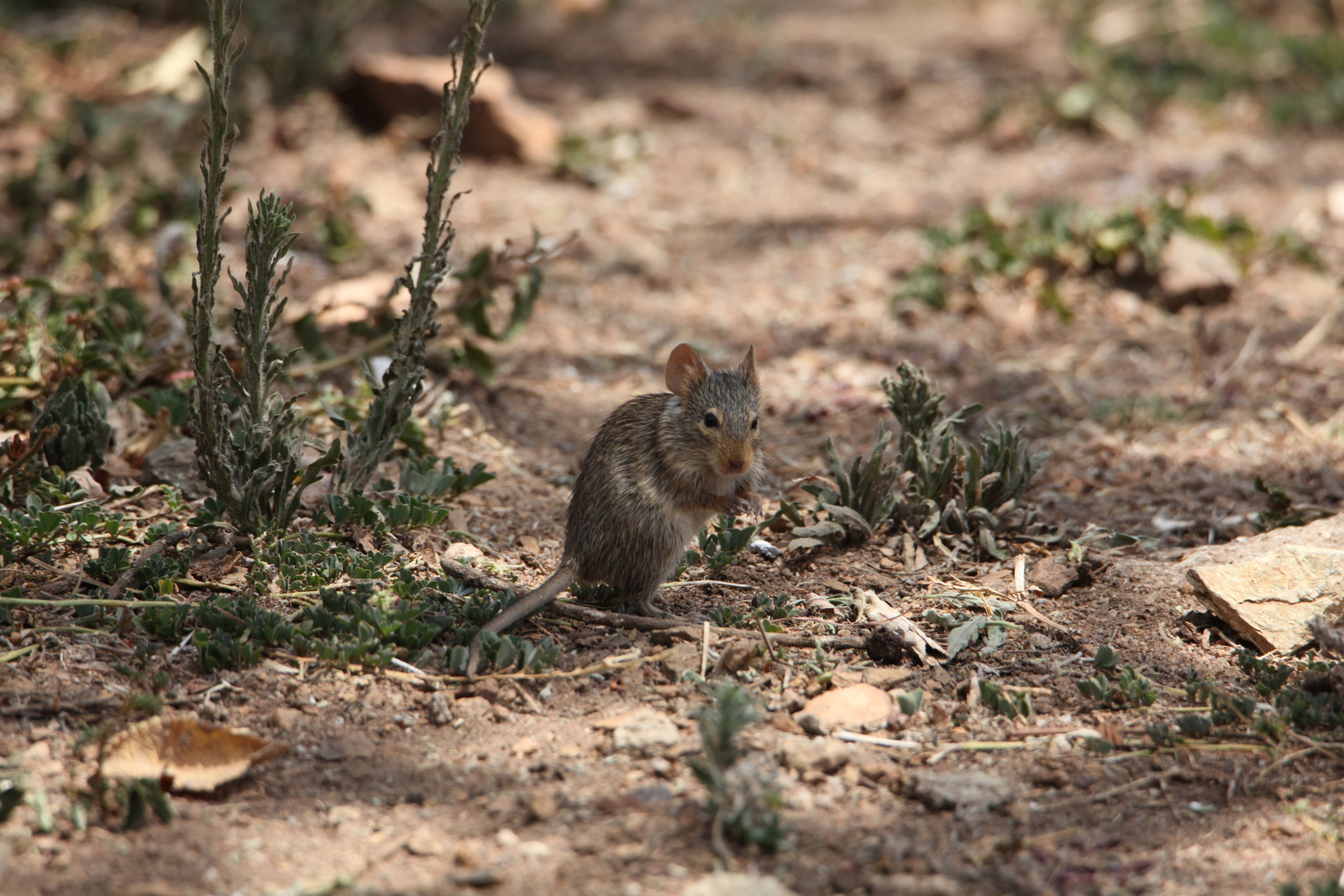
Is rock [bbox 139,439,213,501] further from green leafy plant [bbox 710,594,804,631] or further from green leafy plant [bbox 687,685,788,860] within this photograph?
green leafy plant [bbox 687,685,788,860]

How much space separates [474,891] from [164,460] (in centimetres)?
238

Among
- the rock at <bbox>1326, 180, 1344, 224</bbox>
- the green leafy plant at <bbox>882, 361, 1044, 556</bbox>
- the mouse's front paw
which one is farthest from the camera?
the rock at <bbox>1326, 180, 1344, 224</bbox>

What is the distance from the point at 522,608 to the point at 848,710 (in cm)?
93

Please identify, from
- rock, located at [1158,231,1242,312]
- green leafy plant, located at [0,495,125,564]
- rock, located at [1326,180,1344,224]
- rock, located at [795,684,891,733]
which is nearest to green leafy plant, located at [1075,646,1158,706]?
rock, located at [795,684,891,733]

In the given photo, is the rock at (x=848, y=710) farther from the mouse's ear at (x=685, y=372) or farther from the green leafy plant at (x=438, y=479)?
the green leafy plant at (x=438, y=479)

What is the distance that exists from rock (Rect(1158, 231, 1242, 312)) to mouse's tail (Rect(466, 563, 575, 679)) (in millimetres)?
4213

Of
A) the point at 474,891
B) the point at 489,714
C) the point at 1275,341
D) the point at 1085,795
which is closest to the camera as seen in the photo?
the point at 474,891

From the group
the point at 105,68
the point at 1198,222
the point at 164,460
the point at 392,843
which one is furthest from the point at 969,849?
the point at 105,68

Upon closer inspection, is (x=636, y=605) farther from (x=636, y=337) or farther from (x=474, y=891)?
(x=636, y=337)

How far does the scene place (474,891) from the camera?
8.03 feet

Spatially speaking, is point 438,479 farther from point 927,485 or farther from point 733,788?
point 733,788

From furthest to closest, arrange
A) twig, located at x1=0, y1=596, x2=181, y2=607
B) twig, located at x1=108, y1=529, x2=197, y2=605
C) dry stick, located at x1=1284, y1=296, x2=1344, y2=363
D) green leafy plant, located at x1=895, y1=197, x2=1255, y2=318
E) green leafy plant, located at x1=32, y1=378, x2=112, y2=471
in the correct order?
green leafy plant, located at x1=895, y1=197, x2=1255, y2=318 → dry stick, located at x1=1284, y1=296, x2=1344, y2=363 → green leafy plant, located at x1=32, y1=378, x2=112, y2=471 → twig, located at x1=108, y1=529, x2=197, y2=605 → twig, located at x1=0, y1=596, x2=181, y2=607

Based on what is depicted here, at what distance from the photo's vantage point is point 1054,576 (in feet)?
12.9

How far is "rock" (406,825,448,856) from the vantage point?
8.44 ft
